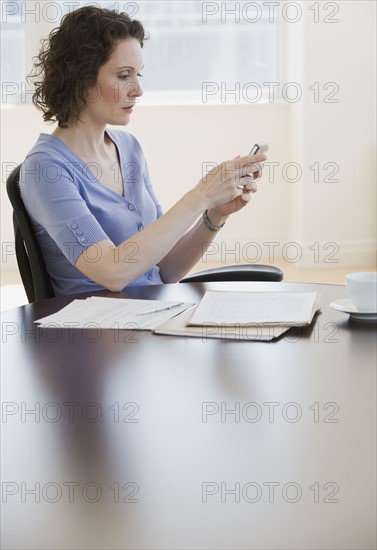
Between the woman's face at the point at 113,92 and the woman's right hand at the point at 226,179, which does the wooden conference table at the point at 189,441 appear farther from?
the woman's face at the point at 113,92

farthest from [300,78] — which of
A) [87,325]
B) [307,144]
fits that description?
[87,325]

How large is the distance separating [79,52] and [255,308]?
904mm

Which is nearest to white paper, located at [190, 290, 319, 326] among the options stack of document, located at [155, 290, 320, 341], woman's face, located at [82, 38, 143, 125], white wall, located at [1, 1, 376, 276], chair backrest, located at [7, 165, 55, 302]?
stack of document, located at [155, 290, 320, 341]

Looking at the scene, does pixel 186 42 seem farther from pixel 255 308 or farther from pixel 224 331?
pixel 224 331

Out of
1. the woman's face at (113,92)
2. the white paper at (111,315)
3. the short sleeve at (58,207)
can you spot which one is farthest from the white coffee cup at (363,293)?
the woman's face at (113,92)

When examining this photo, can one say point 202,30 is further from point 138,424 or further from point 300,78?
point 138,424

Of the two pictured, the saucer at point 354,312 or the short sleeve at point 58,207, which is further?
the short sleeve at point 58,207

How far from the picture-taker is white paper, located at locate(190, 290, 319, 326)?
1.50 metres

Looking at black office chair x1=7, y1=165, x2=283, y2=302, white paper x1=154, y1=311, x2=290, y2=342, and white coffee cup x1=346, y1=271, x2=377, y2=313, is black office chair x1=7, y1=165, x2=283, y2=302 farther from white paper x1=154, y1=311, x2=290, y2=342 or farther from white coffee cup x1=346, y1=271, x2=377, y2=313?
white coffee cup x1=346, y1=271, x2=377, y2=313

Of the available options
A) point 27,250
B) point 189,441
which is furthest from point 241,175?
point 189,441

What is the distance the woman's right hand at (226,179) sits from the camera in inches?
76.2

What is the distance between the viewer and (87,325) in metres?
1.54

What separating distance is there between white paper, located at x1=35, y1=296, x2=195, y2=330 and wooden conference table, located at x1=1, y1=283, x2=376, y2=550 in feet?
0.24

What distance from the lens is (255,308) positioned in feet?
5.20
